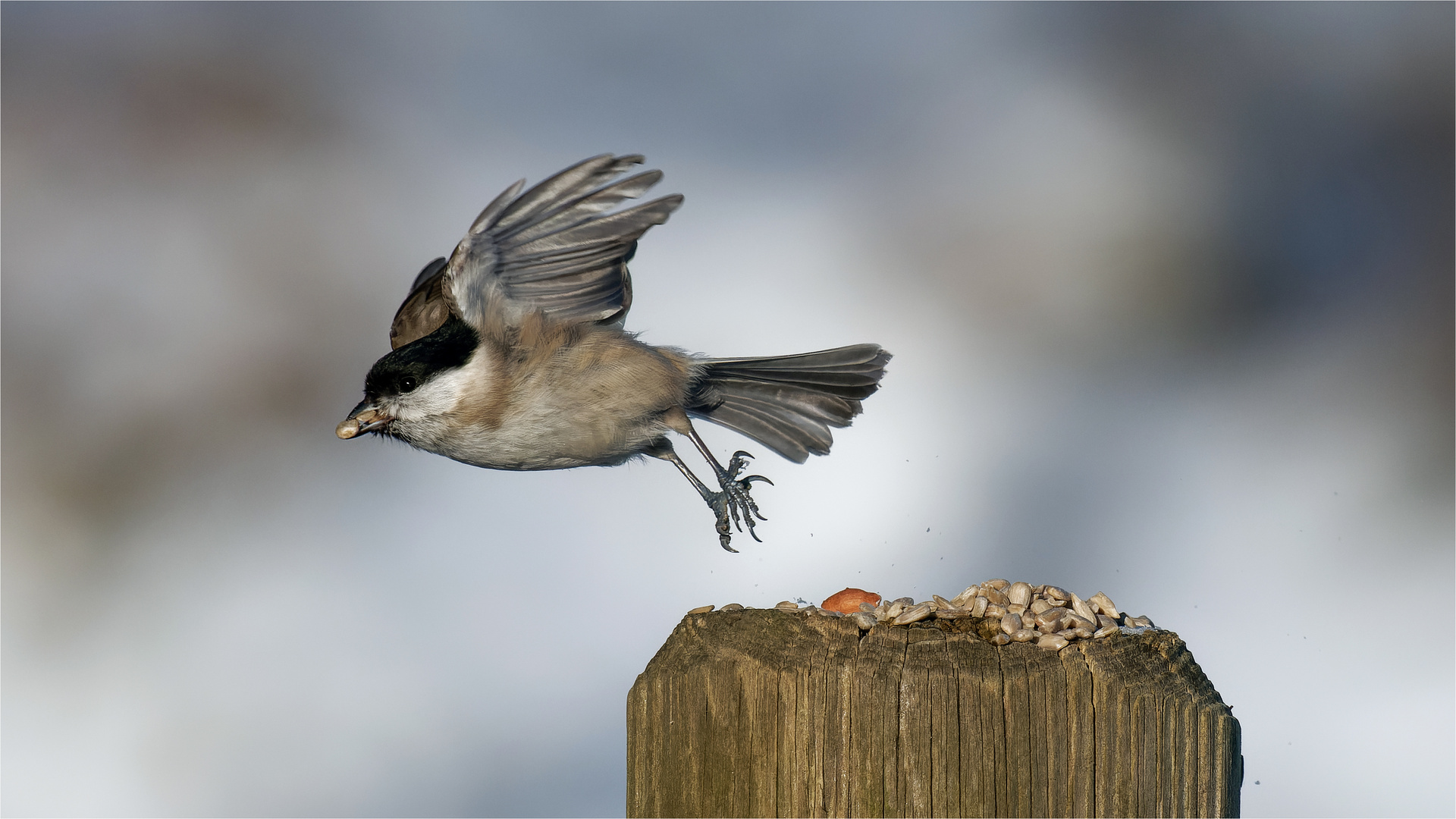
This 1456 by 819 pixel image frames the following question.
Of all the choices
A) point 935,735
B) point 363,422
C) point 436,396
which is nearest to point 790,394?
point 436,396

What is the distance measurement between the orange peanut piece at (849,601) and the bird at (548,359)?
91cm

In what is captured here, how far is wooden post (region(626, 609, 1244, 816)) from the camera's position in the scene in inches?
47.9

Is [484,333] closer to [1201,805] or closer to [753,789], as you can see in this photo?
[753,789]

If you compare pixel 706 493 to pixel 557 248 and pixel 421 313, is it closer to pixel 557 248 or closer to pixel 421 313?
pixel 557 248

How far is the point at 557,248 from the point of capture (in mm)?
2283

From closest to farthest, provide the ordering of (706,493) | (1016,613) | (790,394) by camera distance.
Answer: (1016,613) < (706,493) < (790,394)

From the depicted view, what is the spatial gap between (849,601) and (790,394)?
144 cm

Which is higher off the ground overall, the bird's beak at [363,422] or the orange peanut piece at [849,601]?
the bird's beak at [363,422]

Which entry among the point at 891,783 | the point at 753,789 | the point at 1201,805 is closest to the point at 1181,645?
the point at 1201,805

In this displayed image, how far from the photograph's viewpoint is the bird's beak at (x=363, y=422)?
2365 millimetres

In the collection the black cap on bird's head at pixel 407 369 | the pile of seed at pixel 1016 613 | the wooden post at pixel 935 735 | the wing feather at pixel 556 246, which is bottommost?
the wooden post at pixel 935 735

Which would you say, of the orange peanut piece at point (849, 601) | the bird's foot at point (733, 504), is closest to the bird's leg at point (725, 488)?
the bird's foot at point (733, 504)

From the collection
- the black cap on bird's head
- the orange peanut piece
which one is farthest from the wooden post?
the black cap on bird's head

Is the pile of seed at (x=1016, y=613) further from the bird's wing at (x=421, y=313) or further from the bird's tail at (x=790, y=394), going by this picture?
the bird's wing at (x=421, y=313)
